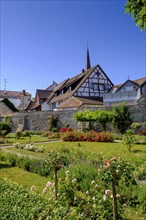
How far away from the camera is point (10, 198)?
16.3ft

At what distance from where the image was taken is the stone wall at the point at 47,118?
67.7ft

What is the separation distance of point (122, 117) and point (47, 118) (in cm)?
1152

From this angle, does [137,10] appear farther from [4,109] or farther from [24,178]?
[4,109]

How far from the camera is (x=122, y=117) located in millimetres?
18750

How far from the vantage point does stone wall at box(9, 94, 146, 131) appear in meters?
20.6

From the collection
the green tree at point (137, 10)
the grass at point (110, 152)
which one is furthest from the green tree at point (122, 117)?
the green tree at point (137, 10)

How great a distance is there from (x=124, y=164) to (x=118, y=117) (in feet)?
48.9

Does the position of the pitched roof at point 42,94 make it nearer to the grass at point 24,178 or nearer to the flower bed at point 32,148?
the flower bed at point 32,148

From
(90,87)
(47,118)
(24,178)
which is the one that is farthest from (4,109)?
(24,178)

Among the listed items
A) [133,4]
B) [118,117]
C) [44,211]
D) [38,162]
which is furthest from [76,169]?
[118,117]

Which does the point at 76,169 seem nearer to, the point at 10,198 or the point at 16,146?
the point at 10,198

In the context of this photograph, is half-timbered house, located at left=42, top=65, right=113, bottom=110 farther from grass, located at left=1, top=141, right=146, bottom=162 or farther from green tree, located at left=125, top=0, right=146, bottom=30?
green tree, located at left=125, top=0, right=146, bottom=30

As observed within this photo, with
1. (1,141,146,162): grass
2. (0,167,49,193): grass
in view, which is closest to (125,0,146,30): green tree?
(0,167,49,193): grass

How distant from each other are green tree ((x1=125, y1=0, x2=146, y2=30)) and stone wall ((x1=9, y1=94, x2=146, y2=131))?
16442 mm
